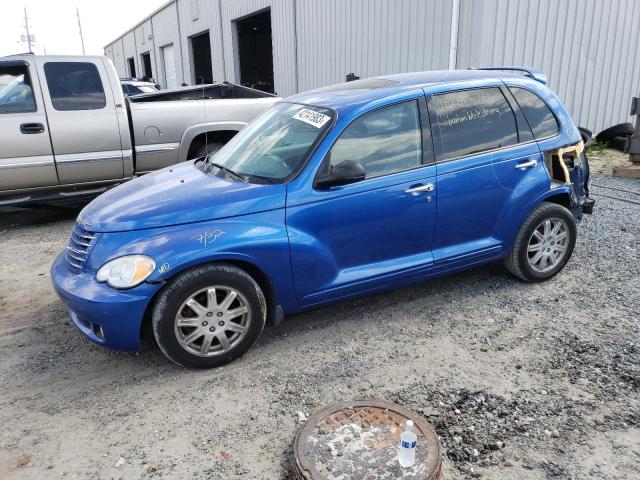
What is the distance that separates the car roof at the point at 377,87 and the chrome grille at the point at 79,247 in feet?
6.33

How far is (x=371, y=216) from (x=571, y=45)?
8773mm

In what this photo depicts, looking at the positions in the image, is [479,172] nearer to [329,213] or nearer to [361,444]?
[329,213]

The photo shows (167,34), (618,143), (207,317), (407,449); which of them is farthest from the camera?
(167,34)

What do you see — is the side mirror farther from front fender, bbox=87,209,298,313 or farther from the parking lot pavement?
the parking lot pavement

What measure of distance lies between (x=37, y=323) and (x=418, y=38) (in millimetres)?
8419

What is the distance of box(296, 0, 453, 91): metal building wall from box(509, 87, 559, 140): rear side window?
537 centimetres

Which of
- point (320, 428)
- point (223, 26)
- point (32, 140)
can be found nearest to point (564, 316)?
point (320, 428)

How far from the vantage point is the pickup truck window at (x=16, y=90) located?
20.7 feet

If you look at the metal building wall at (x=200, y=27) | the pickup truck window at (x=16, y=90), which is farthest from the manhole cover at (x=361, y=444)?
the metal building wall at (x=200, y=27)

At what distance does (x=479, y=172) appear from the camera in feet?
13.1

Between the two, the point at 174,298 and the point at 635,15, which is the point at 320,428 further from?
the point at 635,15

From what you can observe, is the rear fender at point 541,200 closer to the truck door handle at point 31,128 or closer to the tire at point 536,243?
the tire at point 536,243

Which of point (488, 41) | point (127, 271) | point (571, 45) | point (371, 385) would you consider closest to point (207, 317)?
point (127, 271)

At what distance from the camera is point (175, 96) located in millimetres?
8398
